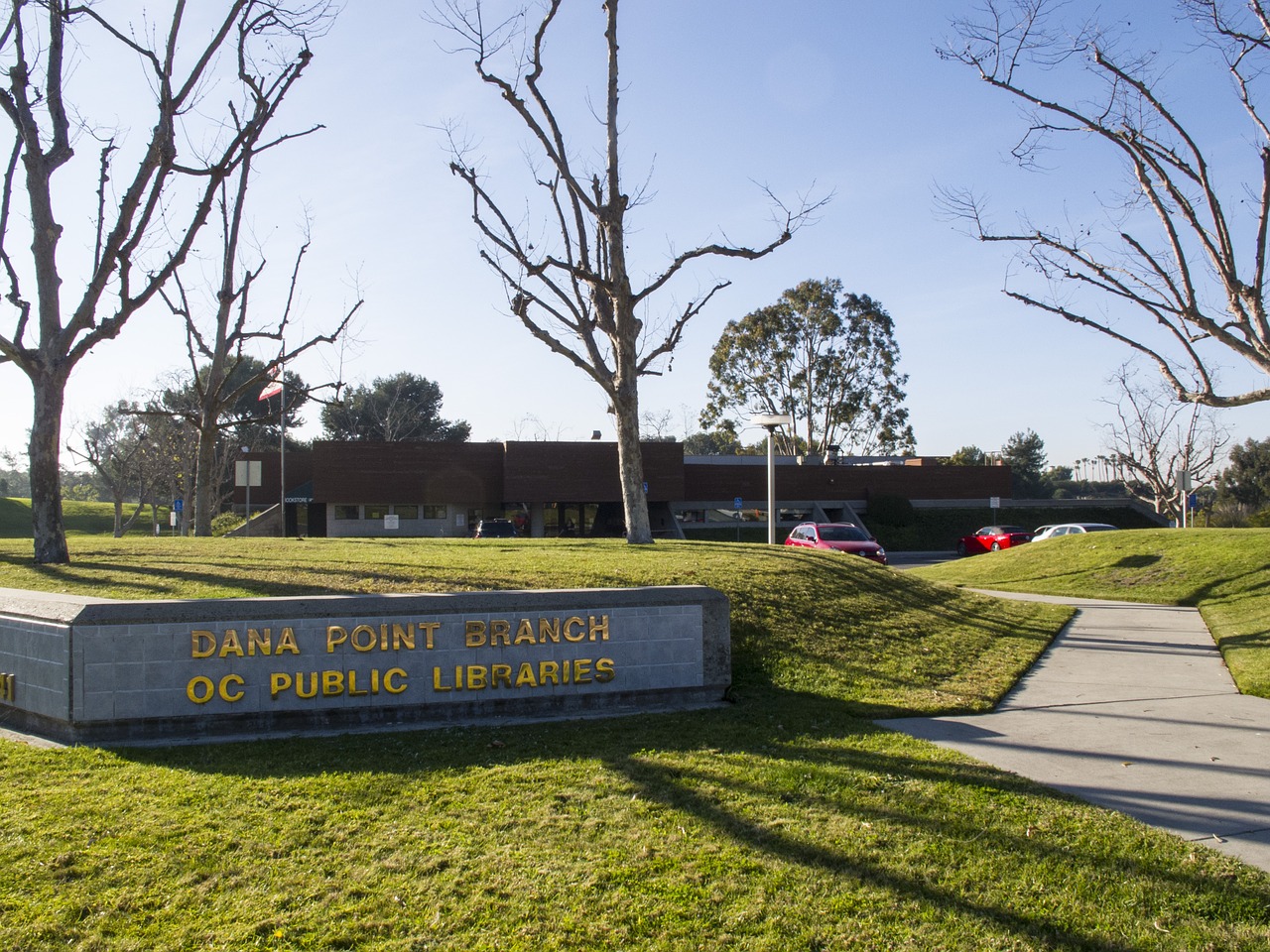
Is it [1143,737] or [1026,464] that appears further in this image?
[1026,464]

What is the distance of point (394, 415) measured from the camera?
66.9 m

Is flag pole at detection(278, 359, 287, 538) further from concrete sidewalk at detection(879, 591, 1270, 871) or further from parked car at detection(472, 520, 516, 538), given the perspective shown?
concrete sidewalk at detection(879, 591, 1270, 871)

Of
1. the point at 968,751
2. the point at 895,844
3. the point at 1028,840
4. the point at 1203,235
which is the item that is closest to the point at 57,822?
the point at 895,844

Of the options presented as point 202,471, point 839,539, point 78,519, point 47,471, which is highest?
point 202,471

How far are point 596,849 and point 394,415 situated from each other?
64240mm

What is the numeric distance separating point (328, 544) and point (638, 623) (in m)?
9.47

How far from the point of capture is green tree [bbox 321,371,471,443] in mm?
67312

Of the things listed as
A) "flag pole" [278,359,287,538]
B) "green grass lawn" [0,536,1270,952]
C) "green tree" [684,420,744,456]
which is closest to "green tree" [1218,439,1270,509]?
"green tree" [684,420,744,456]

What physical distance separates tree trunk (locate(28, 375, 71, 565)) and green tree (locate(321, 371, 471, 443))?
171 feet

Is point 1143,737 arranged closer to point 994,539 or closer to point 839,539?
point 839,539

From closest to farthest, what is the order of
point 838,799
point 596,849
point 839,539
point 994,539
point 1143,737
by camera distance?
1. point 596,849
2. point 838,799
3. point 1143,737
4. point 839,539
5. point 994,539

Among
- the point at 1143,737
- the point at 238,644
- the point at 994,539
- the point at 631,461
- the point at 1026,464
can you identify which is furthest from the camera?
the point at 1026,464

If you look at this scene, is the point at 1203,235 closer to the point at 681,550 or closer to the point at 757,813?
the point at 681,550

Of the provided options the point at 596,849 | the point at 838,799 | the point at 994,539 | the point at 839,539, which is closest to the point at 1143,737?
the point at 838,799
